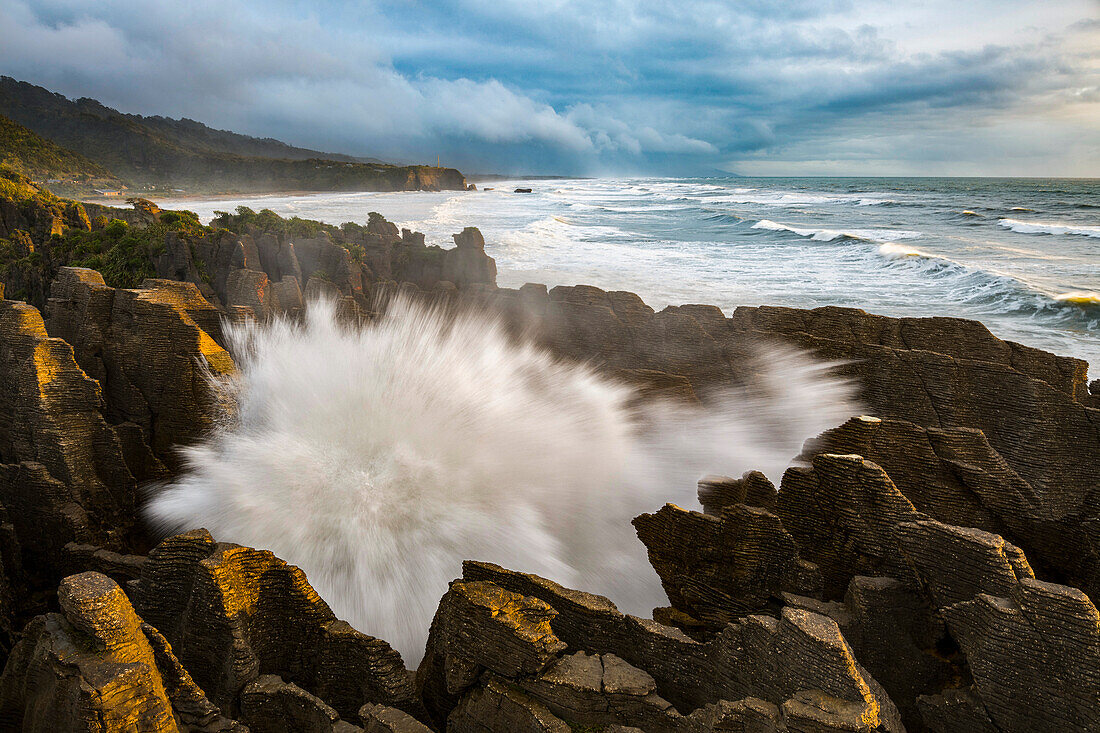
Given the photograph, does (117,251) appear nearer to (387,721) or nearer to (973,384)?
(387,721)

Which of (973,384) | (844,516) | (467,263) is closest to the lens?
(844,516)

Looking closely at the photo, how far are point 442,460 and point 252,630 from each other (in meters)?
2.82

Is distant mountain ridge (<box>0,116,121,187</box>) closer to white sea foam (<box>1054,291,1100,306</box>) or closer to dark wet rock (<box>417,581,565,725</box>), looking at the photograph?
dark wet rock (<box>417,581,565,725</box>)

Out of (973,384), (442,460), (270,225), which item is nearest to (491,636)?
(442,460)

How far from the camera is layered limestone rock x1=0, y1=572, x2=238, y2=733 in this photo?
2783 millimetres

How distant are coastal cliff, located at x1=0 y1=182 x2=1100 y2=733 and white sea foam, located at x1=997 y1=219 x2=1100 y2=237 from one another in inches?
1917

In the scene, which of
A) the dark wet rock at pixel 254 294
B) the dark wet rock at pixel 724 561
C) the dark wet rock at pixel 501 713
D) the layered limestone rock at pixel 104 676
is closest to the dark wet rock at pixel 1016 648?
the dark wet rock at pixel 724 561

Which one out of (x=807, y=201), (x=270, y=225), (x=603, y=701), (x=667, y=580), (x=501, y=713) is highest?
(x=807, y=201)

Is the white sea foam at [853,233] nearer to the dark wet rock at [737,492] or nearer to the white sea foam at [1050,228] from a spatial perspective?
the white sea foam at [1050,228]

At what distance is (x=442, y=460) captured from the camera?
258 inches

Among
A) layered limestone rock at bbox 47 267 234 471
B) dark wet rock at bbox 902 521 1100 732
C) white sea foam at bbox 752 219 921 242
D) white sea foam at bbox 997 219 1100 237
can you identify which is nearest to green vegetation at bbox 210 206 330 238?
layered limestone rock at bbox 47 267 234 471

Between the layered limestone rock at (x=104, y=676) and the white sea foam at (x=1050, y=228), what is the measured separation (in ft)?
182

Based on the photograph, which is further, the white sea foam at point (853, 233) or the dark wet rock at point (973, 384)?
the white sea foam at point (853, 233)

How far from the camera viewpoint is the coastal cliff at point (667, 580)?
312 centimetres
